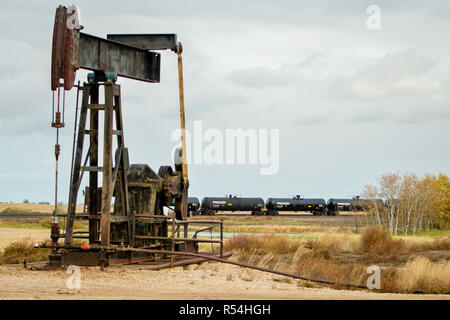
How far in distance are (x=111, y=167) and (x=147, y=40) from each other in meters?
3.58

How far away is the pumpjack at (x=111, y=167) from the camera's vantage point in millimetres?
12406

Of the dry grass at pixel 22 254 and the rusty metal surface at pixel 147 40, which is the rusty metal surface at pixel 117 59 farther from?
the dry grass at pixel 22 254

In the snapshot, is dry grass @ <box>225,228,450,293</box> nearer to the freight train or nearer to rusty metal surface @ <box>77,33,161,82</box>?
rusty metal surface @ <box>77,33,161,82</box>

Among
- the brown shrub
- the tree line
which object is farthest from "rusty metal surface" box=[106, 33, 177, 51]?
the tree line

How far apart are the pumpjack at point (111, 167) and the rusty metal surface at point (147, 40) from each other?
0.08 feet

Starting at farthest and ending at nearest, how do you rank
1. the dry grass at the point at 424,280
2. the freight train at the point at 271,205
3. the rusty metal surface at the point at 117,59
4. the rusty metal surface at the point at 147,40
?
the freight train at the point at 271,205, the rusty metal surface at the point at 147,40, the rusty metal surface at the point at 117,59, the dry grass at the point at 424,280

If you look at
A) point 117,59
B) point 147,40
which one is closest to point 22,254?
point 117,59

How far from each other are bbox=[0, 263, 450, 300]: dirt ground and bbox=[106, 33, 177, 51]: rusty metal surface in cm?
536

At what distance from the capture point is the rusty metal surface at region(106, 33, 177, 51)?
14633 millimetres

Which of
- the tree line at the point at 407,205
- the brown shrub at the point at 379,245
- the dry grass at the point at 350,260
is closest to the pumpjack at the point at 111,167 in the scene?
the dry grass at the point at 350,260

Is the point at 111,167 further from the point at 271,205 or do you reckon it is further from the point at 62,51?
the point at 271,205
